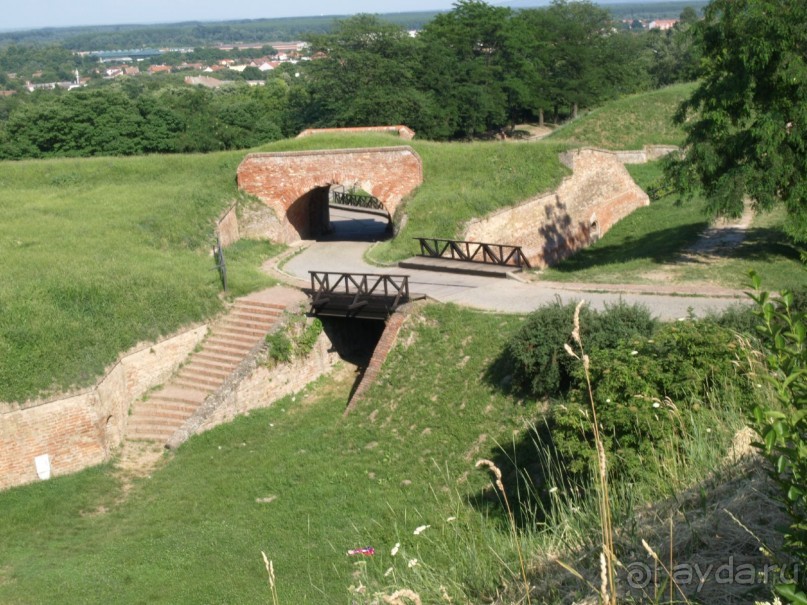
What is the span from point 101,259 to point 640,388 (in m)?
13.9

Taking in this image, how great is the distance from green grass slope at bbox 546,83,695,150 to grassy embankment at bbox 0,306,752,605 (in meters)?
24.5

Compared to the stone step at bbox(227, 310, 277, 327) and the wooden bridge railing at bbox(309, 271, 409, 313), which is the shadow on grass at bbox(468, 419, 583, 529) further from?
the stone step at bbox(227, 310, 277, 327)

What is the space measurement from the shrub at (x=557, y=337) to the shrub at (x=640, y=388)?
2.02 meters

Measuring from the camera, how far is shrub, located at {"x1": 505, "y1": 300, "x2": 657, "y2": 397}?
13672 millimetres

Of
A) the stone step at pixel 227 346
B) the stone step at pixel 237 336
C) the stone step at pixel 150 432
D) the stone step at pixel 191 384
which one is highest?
the stone step at pixel 237 336

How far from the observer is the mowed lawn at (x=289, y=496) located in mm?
11672

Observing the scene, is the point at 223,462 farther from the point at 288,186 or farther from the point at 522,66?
the point at 522,66

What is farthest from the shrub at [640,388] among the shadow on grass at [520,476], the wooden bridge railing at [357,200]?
the wooden bridge railing at [357,200]

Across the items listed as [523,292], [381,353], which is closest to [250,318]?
[381,353]

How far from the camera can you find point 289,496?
46.5ft

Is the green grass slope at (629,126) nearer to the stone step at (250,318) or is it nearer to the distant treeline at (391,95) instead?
the distant treeline at (391,95)

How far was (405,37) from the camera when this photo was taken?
164 feet

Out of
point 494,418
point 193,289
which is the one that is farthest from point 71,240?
point 494,418

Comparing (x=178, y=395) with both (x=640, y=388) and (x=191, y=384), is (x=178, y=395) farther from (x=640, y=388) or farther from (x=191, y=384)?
(x=640, y=388)
